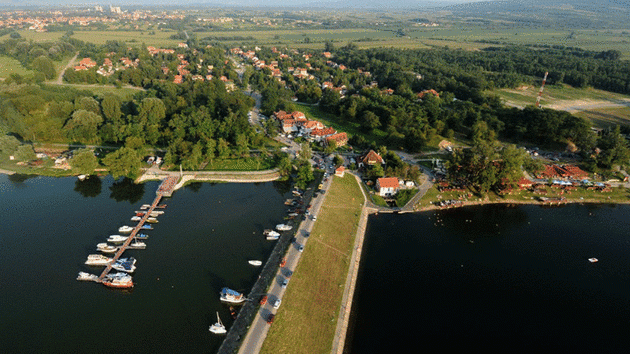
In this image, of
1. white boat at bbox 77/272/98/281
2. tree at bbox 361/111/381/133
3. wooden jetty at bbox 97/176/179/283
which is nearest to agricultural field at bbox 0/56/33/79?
wooden jetty at bbox 97/176/179/283

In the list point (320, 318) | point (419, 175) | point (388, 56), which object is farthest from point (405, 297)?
point (388, 56)

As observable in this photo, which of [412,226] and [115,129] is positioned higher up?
[115,129]

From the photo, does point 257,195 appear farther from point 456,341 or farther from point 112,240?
point 456,341

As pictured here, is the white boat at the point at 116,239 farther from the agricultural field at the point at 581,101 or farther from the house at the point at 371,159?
the agricultural field at the point at 581,101

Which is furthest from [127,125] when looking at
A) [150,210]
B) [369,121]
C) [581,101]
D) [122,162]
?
[581,101]

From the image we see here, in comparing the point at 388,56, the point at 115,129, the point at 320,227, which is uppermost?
the point at 388,56

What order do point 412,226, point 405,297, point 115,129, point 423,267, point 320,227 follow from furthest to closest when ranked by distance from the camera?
point 115,129 → point 412,226 → point 320,227 → point 423,267 → point 405,297
